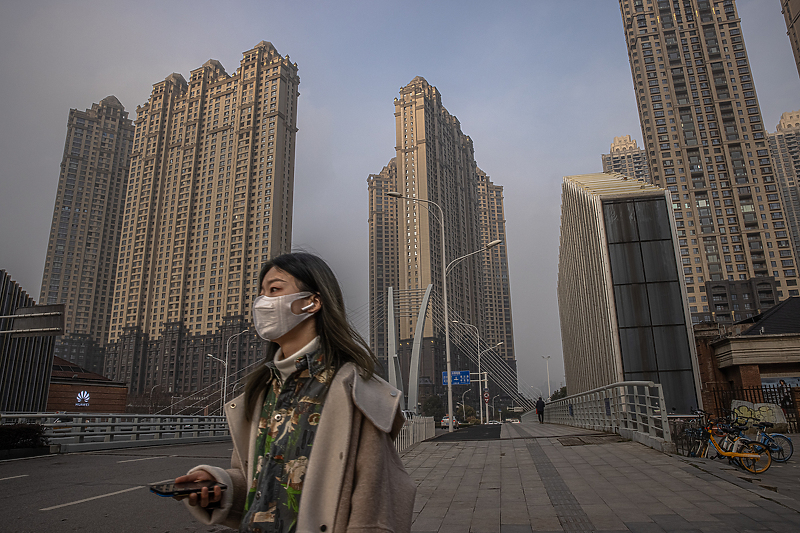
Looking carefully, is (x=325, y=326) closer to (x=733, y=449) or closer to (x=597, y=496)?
(x=597, y=496)

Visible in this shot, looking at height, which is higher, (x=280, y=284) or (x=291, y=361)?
(x=280, y=284)

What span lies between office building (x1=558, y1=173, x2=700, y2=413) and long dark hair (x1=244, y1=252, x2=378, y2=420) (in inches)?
810

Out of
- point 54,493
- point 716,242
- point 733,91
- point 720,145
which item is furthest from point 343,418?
point 733,91

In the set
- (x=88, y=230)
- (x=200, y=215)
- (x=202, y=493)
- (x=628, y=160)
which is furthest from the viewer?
(x=628, y=160)

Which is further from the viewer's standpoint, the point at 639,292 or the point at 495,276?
the point at 495,276

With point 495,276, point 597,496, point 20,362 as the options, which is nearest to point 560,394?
point 495,276

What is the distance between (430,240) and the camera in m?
102

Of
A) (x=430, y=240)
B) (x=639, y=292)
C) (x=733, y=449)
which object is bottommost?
(x=733, y=449)

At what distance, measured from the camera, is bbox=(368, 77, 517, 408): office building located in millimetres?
102188

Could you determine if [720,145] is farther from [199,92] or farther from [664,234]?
[199,92]

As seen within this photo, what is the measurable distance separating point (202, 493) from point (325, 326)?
28.1 inches

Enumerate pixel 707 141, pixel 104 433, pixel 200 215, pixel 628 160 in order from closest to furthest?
pixel 104 433 < pixel 707 141 < pixel 200 215 < pixel 628 160

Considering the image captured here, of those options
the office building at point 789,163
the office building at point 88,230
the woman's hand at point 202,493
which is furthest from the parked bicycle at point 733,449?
Result: the office building at point 789,163

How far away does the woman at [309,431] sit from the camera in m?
1.64
